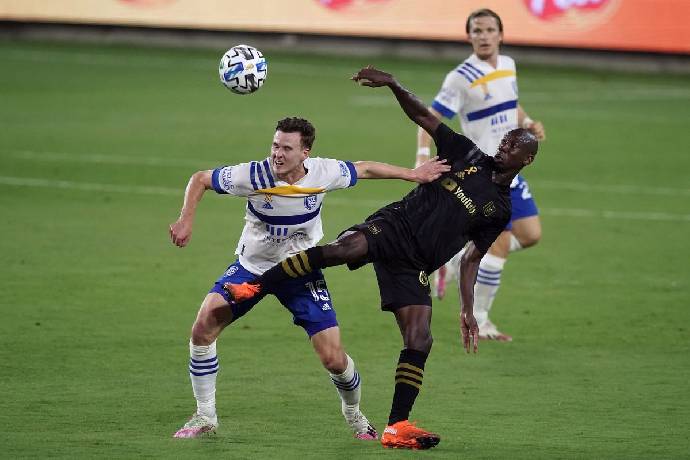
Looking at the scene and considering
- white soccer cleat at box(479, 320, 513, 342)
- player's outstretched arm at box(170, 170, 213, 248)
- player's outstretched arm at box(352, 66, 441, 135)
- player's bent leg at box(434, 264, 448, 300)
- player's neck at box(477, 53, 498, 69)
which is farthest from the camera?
player's bent leg at box(434, 264, 448, 300)

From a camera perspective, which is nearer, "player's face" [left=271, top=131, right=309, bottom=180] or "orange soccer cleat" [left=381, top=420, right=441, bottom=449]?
"orange soccer cleat" [left=381, top=420, right=441, bottom=449]

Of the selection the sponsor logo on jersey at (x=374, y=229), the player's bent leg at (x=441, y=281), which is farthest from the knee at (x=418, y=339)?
the player's bent leg at (x=441, y=281)

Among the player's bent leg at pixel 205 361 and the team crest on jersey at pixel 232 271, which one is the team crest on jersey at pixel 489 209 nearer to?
the team crest on jersey at pixel 232 271

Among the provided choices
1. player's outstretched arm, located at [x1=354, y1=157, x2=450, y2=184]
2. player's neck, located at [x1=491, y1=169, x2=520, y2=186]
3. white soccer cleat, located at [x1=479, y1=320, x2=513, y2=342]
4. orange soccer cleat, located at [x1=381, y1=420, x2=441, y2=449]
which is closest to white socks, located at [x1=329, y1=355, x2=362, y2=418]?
orange soccer cleat, located at [x1=381, y1=420, x2=441, y2=449]

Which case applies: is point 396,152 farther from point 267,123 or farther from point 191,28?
point 191,28

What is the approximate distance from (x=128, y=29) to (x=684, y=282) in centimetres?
2173

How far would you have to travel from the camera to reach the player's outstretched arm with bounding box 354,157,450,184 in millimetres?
8961

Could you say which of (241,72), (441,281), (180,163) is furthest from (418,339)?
(180,163)

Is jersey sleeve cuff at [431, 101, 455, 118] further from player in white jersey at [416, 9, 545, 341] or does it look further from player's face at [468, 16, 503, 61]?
player's face at [468, 16, 503, 61]

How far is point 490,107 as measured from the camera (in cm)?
1266

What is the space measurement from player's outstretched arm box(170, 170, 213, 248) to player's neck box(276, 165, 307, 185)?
45 cm

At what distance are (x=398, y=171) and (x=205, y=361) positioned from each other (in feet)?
5.58

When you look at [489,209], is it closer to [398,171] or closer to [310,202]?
[398,171]

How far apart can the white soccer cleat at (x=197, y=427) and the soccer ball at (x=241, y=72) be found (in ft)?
7.39
